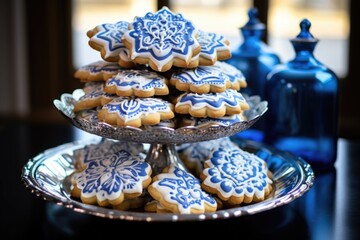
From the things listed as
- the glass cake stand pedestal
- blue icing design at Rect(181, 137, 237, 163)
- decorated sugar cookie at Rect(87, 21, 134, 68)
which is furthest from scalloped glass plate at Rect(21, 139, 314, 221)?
decorated sugar cookie at Rect(87, 21, 134, 68)

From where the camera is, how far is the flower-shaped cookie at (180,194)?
984mm

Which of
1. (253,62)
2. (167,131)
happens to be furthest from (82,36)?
(167,131)

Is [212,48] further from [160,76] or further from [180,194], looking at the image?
[180,194]

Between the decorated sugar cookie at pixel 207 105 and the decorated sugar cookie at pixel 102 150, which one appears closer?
the decorated sugar cookie at pixel 207 105

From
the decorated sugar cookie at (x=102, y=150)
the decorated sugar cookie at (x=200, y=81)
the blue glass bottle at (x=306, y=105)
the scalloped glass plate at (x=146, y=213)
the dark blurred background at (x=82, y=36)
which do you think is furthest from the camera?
the dark blurred background at (x=82, y=36)

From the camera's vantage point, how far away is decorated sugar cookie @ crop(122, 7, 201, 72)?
3.46ft

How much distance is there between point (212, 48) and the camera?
111 cm

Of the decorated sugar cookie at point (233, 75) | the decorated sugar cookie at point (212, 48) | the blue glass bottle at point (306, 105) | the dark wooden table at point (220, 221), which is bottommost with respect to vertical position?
the dark wooden table at point (220, 221)

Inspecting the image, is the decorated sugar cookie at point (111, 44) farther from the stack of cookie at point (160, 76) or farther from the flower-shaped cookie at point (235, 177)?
the flower-shaped cookie at point (235, 177)

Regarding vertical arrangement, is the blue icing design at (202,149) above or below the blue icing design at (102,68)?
below

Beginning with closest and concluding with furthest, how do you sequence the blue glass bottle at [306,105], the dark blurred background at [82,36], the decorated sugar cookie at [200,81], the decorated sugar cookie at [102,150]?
the decorated sugar cookie at [200,81]
the decorated sugar cookie at [102,150]
the blue glass bottle at [306,105]
the dark blurred background at [82,36]

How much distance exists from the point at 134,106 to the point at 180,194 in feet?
0.50

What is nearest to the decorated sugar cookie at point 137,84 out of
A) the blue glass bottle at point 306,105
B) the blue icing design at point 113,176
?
the blue icing design at point 113,176

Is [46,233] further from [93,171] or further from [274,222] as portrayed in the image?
[274,222]
